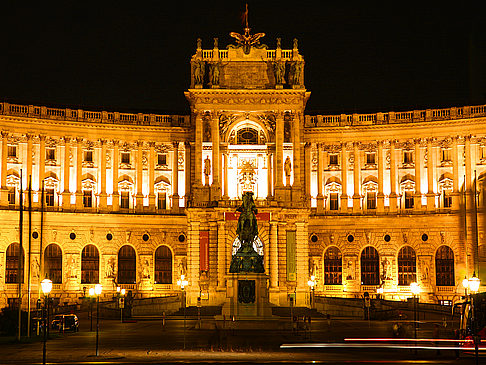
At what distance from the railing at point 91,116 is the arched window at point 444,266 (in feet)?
105

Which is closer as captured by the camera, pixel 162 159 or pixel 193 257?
pixel 193 257

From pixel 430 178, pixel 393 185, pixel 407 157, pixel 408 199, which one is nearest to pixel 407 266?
pixel 408 199

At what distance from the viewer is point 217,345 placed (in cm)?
5009

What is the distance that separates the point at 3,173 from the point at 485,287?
169ft

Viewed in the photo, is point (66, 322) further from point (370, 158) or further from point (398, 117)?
point (398, 117)

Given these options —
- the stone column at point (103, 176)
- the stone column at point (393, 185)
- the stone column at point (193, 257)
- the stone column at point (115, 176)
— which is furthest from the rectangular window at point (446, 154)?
the stone column at point (103, 176)

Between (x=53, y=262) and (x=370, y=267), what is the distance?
114ft

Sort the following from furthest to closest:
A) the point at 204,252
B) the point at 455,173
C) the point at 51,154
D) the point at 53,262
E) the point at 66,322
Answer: the point at 51,154 < the point at 455,173 < the point at 53,262 < the point at 204,252 < the point at 66,322

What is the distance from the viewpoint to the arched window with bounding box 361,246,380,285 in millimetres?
97250

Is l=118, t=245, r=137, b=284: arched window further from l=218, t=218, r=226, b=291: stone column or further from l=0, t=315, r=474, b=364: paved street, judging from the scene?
l=0, t=315, r=474, b=364: paved street

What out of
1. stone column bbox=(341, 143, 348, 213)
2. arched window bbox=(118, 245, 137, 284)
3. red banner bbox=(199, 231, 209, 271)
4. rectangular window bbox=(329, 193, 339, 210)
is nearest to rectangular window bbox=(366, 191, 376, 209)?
stone column bbox=(341, 143, 348, 213)

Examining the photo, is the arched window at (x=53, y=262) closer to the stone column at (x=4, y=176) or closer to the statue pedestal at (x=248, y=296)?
the stone column at (x=4, y=176)

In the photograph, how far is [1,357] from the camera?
1711 inches

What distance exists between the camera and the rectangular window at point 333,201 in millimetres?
100312
